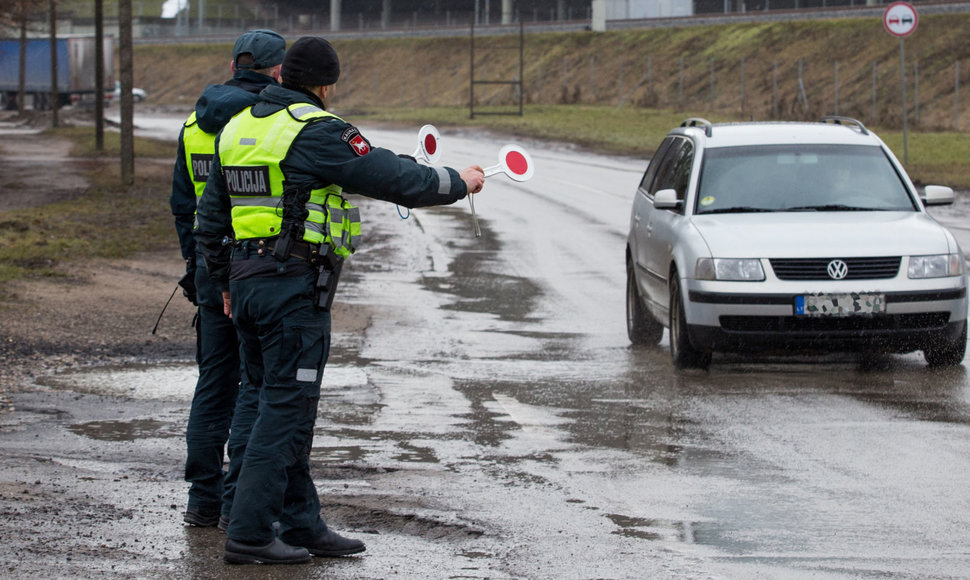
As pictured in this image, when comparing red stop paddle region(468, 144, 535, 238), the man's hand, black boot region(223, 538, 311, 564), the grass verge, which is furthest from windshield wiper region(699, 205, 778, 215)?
the grass verge

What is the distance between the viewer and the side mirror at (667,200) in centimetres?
1017

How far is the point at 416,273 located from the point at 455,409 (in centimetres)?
781

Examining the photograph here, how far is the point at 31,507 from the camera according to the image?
5648 millimetres

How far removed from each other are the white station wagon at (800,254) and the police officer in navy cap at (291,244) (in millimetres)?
4333

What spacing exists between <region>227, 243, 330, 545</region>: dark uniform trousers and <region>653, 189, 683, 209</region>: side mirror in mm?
5383

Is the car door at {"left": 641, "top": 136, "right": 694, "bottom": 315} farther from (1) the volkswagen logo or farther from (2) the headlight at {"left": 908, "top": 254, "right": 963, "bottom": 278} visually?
(2) the headlight at {"left": 908, "top": 254, "right": 963, "bottom": 278}

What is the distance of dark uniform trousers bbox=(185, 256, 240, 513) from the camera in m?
5.74

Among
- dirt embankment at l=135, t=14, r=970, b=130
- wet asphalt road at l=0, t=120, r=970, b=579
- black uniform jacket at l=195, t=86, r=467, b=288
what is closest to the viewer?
black uniform jacket at l=195, t=86, r=467, b=288

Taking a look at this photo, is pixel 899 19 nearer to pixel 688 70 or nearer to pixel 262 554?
pixel 262 554

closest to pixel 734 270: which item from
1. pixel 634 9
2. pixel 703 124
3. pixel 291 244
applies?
pixel 703 124

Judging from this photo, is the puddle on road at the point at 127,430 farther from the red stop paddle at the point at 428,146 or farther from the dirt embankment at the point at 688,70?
the dirt embankment at the point at 688,70

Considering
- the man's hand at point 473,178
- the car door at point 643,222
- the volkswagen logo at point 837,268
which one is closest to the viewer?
the man's hand at point 473,178

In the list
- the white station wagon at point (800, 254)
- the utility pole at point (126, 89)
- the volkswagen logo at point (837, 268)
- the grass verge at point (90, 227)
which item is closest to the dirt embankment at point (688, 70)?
the utility pole at point (126, 89)

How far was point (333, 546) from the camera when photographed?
16.9ft
